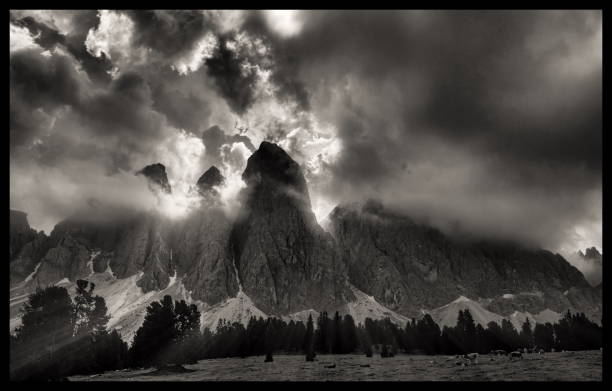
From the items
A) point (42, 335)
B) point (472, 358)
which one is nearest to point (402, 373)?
point (472, 358)

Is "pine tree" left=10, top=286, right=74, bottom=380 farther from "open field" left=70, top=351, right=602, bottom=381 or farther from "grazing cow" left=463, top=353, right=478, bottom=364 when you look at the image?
"grazing cow" left=463, top=353, right=478, bottom=364

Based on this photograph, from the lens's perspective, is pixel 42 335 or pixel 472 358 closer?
pixel 42 335

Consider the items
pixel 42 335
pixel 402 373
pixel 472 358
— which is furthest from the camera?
pixel 472 358

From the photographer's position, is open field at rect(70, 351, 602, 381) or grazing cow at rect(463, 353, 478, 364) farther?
grazing cow at rect(463, 353, 478, 364)

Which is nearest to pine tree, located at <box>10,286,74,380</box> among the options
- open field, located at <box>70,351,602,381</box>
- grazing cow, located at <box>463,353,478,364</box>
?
open field, located at <box>70,351,602,381</box>

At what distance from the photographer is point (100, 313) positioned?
121875mm

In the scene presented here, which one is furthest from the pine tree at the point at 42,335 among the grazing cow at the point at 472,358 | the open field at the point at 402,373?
the grazing cow at the point at 472,358

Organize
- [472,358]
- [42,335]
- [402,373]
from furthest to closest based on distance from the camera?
1. [472,358]
2. [42,335]
3. [402,373]

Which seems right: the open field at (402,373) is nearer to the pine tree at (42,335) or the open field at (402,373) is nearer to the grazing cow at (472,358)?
the pine tree at (42,335)

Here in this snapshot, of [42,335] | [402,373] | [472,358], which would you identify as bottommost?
[402,373]

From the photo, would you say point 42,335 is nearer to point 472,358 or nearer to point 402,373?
point 402,373
